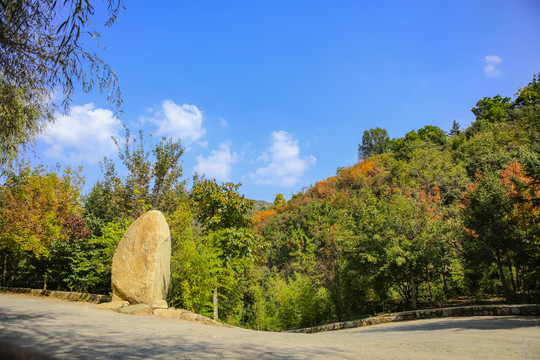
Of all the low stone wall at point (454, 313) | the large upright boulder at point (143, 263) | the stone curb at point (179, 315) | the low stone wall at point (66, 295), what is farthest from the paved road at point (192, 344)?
the low stone wall at point (66, 295)

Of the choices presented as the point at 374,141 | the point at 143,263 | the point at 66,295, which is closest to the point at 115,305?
the point at 143,263

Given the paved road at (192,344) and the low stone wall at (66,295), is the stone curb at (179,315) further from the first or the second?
the low stone wall at (66,295)

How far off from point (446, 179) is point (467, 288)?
12.3m

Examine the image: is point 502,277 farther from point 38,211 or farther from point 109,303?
point 38,211

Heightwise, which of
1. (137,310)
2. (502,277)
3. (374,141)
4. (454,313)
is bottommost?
(454,313)

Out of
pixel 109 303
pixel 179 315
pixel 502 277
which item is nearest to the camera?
pixel 179 315

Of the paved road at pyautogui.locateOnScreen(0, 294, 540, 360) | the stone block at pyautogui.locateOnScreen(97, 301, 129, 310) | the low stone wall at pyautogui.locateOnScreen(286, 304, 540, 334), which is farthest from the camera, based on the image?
the low stone wall at pyautogui.locateOnScreen(286, 304, 540, 334)

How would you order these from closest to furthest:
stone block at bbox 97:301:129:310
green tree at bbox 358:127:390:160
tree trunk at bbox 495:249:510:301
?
stone block at bbox 97:301:129:310 → tree trunk at bbox 495:249:510:301 → green tree at bbox 358:127:390:160

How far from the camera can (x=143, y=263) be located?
984 centimetres

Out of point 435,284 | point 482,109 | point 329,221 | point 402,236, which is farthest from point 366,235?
point 482,109

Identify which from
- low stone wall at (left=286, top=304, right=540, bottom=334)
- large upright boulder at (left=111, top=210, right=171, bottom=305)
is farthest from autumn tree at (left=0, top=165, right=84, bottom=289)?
low stone wall at (left=286, top=304, right=540, bottom=334)

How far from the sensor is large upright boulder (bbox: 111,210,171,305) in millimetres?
9750

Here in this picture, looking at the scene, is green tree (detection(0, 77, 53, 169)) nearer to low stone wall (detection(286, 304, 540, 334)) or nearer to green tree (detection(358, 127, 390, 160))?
low stone wall (detection(286, 304, 540, 334))

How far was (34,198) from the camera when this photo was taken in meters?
15.9
